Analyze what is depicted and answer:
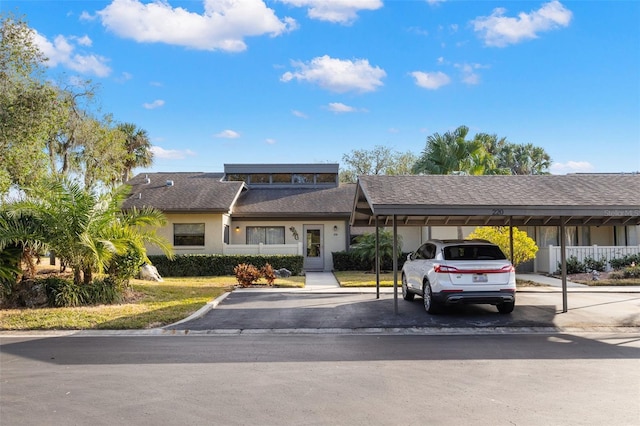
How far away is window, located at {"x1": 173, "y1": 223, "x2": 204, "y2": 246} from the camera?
977 inches

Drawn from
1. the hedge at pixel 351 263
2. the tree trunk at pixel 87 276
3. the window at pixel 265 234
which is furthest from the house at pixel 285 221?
the tree trunk at pixel 87 276

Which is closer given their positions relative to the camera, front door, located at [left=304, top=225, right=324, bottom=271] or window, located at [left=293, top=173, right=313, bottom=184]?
front door, located at [left=304, top=225, right=324, bottom=271]

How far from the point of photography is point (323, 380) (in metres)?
6.64

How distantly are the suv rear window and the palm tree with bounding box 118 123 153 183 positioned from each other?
2882 cm

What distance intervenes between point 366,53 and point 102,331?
47.6ft

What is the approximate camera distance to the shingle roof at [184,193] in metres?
24.2

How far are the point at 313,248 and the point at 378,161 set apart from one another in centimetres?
2774

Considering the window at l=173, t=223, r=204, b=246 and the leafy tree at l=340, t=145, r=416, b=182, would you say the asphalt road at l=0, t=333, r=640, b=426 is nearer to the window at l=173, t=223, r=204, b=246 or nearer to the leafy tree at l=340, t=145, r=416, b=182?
the window at l=173, t=223, r=204, b=246

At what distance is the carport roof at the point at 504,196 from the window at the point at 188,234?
37.9 feet

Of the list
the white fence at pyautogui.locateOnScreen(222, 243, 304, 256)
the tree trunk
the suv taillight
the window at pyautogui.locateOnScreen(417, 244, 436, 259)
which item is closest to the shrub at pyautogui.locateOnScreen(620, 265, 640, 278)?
the window at pyautogui.locateOnScreen(417, 244, 436, 259)

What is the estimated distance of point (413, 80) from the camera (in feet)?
74.5

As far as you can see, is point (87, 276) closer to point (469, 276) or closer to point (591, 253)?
point (469, 276)

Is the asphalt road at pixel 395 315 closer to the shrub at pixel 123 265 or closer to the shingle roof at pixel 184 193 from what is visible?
the shrub at pixel 123 265

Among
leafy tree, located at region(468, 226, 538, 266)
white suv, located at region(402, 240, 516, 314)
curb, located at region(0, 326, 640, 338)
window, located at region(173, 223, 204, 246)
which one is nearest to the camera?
curb, located at region(0, 326, 640, 338)
